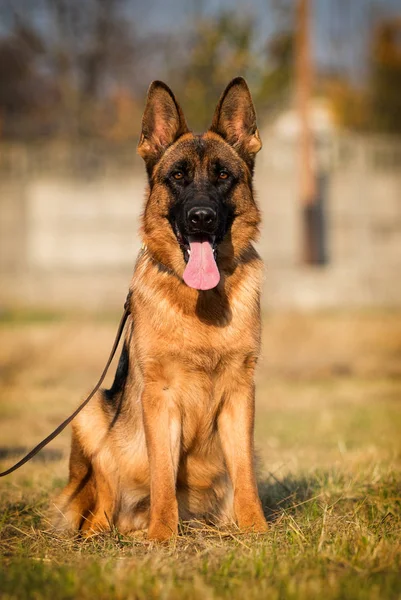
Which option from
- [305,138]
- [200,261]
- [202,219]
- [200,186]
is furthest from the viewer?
[305,138]

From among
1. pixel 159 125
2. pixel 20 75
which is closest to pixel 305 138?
pixel 20 75

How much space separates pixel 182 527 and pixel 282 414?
7.04 m

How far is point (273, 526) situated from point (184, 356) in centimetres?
106

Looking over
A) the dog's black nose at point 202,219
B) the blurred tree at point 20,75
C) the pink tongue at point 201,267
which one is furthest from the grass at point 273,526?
the blurred tree at point 20,75

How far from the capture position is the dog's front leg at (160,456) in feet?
15.1

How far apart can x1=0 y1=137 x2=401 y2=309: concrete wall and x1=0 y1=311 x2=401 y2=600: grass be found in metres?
10.7

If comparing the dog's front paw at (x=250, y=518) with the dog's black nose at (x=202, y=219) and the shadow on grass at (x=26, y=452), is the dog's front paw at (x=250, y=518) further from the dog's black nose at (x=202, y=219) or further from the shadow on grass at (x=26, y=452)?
the shadow on grass at (x=26, y=452)

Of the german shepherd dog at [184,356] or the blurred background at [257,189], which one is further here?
the blurred background at [257,189]

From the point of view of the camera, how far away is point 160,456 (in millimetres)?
4598

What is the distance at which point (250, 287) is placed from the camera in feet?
16.2

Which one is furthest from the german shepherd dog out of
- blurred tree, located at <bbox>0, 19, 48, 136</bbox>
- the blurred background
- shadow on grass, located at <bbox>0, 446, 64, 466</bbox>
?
blurred tree, located at <bbox>0, 19, 48, 136</bbox>

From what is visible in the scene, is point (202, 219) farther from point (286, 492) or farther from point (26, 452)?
point (26, 452)

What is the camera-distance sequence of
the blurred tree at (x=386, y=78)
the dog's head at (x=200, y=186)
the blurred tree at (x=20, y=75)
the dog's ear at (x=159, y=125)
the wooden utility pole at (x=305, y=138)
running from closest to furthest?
the dog's head at (x=200, y=186) < the dog's ear at (x=159, y=125) < the wooden utility pole at (x=305, y=138) < the blurred tree at (x=20, y=75) < the blurred tree at (x=386, y=78)

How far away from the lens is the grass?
346 centimetres
